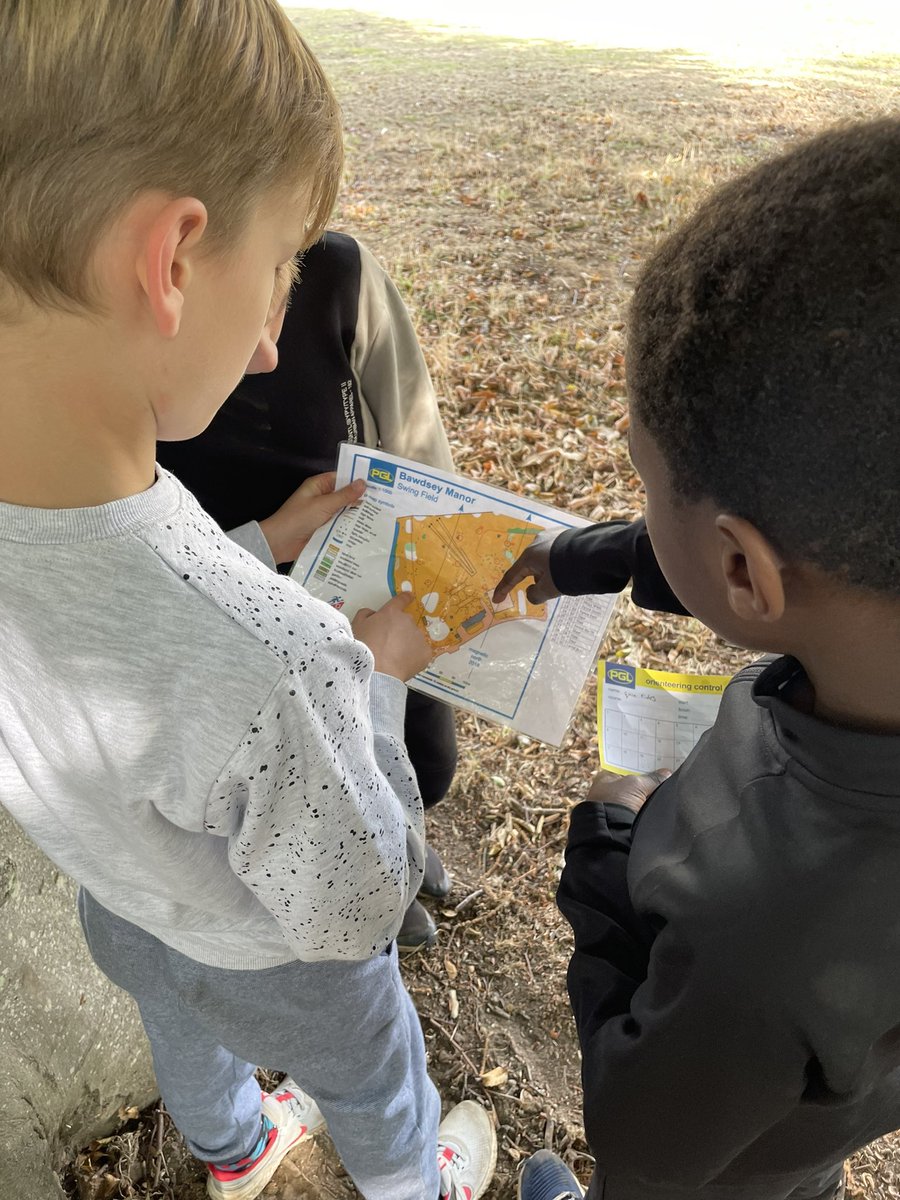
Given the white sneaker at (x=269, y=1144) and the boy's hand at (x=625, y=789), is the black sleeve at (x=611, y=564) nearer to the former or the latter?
the boy's hand at (x=625, y=789)

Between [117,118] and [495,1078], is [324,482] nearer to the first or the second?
[117,118]

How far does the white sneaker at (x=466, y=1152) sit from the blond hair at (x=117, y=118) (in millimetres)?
1911

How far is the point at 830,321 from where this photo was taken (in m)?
0.71

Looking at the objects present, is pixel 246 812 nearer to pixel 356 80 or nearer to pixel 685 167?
pixel 685 167

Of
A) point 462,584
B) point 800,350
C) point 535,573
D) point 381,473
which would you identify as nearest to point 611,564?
point 535,573

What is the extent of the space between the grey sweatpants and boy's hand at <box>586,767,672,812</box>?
424 millimetres

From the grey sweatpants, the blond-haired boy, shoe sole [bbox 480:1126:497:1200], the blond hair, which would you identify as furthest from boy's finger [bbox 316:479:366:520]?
shoe sole [bbox 480:1126:497:1200]

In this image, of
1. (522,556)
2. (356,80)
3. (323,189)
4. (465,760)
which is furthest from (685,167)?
(323,189)

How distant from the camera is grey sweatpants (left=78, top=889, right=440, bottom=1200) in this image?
130 centimetres

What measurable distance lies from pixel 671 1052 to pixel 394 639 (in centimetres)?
83

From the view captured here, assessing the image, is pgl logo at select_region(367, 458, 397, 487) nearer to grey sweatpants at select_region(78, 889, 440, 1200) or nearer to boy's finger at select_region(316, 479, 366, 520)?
boy's finger at select_region(316, 479, 366, 520)

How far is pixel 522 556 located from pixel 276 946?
85 cm

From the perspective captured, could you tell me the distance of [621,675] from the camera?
1.74 metres

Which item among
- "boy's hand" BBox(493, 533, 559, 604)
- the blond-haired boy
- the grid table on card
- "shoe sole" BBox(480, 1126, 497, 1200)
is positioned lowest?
"shoe sole" BBox(480, 1126, 497, 1200)
